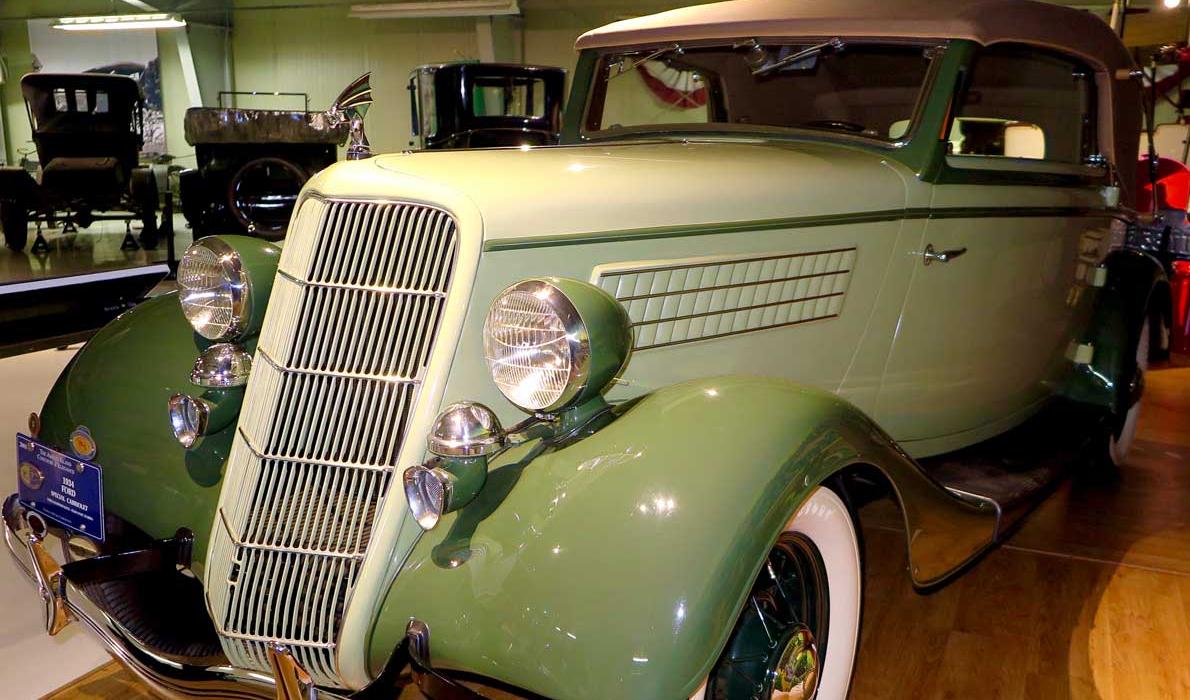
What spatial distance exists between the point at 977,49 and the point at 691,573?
6.39 ft

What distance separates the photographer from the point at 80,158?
8062 mm

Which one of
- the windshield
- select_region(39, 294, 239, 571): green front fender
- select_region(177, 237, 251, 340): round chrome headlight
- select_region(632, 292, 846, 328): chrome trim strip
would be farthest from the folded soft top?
select_region(632, 292, 846, 328): chrome trim strip

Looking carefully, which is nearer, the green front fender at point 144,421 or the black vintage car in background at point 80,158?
the green front fender at point 144,421

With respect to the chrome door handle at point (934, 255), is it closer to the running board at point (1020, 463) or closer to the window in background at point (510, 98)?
the running board at point (1020, 463)

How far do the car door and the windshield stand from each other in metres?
0.22

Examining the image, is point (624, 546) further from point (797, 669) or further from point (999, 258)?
point (999, 258)

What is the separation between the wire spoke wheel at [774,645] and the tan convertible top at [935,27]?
159 centimetres

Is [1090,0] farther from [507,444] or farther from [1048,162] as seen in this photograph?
[507,444]

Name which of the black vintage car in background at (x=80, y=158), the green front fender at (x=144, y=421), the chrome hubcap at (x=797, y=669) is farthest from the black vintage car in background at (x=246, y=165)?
the chrome hubcap at (x=797, y=669)

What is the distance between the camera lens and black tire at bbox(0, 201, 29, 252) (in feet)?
25.4

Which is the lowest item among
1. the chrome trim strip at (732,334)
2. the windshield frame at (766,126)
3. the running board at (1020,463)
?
the running board at (1020,463)

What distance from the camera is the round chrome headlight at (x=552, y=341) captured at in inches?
62.5

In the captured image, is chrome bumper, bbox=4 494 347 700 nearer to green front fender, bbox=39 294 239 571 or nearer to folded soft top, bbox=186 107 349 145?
green front fender, bbox=39 294 239 571

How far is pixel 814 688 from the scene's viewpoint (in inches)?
72.5
